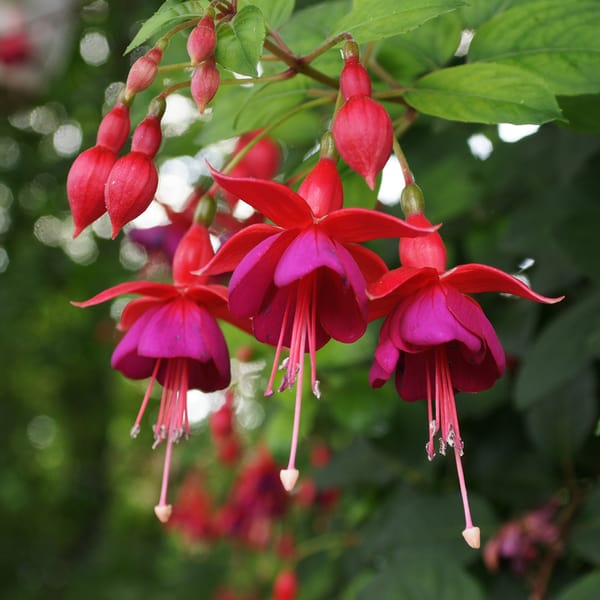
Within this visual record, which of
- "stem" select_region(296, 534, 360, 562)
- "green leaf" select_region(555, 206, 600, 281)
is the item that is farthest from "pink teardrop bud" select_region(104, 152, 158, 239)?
"stem" select_region(296, 534, 360, 562)

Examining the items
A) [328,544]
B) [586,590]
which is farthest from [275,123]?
[328,544]

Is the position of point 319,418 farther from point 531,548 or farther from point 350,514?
point 531,548

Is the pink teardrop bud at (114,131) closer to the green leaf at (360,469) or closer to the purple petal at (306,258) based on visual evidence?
the purple petal at (306,258)

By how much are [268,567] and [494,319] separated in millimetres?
→ 1984

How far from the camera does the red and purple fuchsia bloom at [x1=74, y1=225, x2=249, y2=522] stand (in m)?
0.63

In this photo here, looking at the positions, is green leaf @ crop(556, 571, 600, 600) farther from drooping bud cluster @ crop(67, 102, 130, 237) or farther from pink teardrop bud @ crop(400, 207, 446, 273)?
drooping bud cluster @ crop(67, 102, 130, 237)

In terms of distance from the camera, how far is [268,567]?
294 cm

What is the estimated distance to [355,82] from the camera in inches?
24.0

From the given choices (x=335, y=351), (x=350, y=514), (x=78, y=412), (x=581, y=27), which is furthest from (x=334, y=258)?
(x=78, y=412)

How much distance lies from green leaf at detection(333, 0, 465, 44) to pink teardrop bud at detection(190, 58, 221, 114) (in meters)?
0.12

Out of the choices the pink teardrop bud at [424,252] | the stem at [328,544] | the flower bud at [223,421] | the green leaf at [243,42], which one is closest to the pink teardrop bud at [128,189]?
the green leaf at [243,42]

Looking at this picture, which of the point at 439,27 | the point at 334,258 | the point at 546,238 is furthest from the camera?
the point at 546,238

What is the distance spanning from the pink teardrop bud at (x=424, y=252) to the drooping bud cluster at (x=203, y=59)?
0.64ft

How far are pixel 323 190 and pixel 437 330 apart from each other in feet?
0.48
